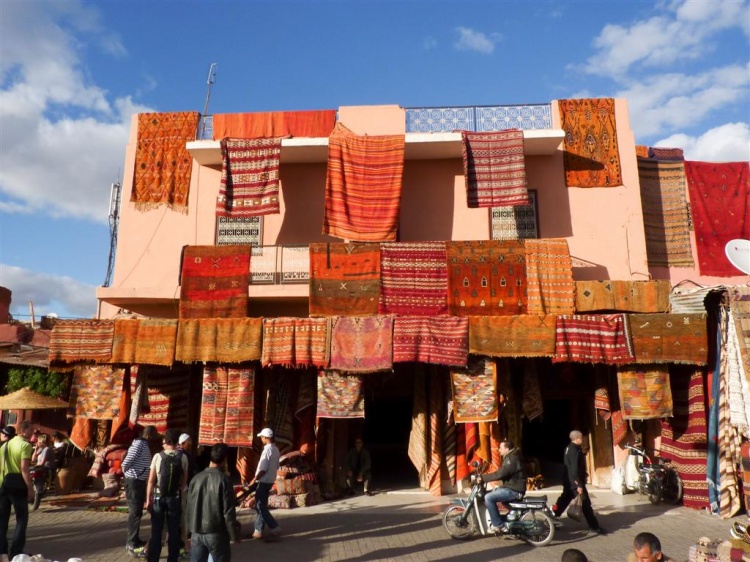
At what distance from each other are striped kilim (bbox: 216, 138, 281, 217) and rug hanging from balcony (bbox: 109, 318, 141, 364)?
2617 millimetres

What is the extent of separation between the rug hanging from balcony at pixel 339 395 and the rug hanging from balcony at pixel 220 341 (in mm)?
1209

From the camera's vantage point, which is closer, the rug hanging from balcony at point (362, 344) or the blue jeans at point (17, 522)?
the blue jeans at point (17, 522)

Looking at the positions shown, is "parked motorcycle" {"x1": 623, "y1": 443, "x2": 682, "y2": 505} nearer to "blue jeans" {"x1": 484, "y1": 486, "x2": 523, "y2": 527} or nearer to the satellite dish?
the satellite dish

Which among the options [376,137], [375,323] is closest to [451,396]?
[375,323]

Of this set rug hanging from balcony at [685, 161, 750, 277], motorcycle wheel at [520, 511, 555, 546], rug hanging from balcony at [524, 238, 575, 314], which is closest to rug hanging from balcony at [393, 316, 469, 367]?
rug hanging from balcony at [524, 238, 575, 314]

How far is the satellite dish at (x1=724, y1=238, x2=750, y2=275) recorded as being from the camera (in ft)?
26.6

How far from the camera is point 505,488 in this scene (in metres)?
6.51

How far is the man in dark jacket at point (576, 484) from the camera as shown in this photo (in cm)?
695

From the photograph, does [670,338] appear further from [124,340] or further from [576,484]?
[124,340]

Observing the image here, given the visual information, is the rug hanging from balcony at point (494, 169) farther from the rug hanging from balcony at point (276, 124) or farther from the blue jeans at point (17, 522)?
the blue jeans at point (17, 522)

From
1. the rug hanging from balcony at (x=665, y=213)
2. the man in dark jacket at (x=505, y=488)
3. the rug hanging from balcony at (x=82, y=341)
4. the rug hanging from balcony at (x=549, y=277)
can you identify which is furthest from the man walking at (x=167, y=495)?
the rug hanging from balcony at (x=665, y=213)

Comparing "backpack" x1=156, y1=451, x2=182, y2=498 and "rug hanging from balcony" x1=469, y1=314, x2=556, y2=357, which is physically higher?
"rug hanging from balcony" x1=469, y1=314, x2=556, y2=357

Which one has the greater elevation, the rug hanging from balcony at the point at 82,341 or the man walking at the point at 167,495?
the rug hanging from balcony at the point at 82,341

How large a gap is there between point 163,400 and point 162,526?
4.96m
